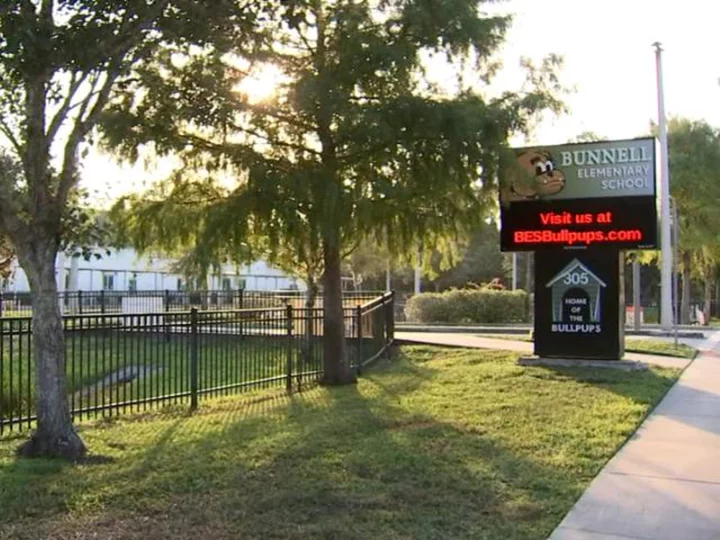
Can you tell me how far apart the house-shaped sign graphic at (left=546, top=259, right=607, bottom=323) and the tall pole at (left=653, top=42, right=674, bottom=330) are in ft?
39.6

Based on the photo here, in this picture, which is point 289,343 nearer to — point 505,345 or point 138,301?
point 505,345

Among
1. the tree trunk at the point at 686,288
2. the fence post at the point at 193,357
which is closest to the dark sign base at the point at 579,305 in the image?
the fence post at the point at 193,357

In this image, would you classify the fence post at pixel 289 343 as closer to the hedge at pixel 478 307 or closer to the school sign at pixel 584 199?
the school sign at pixel 584 199

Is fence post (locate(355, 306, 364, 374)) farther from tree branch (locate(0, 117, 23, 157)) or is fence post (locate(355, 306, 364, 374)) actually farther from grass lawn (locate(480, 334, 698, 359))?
tree branch (locate(0, 117, 23, 157))

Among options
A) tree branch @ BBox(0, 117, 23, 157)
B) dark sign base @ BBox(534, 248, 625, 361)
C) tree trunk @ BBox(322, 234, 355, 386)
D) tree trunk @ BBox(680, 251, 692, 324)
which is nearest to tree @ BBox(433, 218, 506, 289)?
tree trunk @ BBox(680, 251, 692, 324)

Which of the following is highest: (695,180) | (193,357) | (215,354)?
(695,180)

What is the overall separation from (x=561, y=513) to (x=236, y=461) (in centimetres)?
282

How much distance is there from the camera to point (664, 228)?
26516 millimetres

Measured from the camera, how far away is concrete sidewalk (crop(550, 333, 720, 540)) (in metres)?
5.33

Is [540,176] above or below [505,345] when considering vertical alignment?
above

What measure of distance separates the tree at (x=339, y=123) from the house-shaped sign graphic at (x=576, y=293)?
398 cm

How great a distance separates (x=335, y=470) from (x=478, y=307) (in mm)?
25297

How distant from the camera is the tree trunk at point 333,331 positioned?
13156 millimetres

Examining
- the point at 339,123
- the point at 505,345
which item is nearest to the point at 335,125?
the point at 339,123
